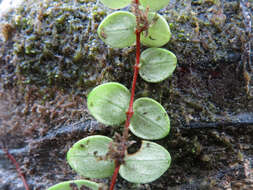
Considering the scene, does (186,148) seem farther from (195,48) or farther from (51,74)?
(51,74)

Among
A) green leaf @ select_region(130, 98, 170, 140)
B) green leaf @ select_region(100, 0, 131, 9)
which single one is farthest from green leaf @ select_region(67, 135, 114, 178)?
green leaf @ select_region(100, 0, 131, 9)

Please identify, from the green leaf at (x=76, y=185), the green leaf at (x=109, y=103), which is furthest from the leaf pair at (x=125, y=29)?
the green leaf at (x=76, y=185)

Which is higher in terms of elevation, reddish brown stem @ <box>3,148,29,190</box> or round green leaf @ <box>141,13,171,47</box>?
round green leaf @ <box>141,13,171,47</box>

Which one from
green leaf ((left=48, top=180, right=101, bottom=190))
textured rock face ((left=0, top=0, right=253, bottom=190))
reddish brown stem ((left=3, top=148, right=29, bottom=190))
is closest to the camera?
green leaf ((left=48, top=180, right=101, bottom=190))

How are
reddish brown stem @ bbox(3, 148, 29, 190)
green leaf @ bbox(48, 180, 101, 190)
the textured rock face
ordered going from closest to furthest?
green leaf @ bbox(48, 180, 101, 190) → the textured rock face → reddish brown stem @ bbox(3, 148, 29, 190)

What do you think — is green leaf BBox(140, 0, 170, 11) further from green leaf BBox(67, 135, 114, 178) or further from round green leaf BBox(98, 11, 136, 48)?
green leaf BBox(67, 135, 114, 178)

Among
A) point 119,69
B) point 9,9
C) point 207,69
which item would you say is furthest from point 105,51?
point 9,9

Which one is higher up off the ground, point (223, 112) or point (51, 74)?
point (51, 74)
